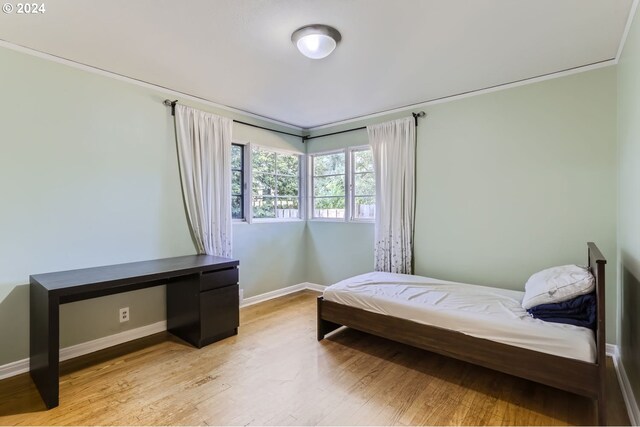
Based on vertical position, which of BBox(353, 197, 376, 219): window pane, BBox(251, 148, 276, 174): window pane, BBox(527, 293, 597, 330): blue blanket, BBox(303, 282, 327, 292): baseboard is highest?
BBox(251, 148, 276, 174): window pane

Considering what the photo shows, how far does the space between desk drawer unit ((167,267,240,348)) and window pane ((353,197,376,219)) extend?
1.90 meters

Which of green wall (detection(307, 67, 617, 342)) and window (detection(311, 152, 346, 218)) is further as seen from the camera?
window (detection(311, 152, 346, 218))

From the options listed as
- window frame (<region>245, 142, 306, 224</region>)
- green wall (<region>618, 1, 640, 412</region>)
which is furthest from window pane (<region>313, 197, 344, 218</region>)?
green wall (<region>618, 1, 640, 412</region>)

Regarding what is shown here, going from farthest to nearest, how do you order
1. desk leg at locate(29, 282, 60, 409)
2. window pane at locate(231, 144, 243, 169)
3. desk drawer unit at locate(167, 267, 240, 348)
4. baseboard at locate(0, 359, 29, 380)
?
window pane at locate(231, 144, 243, 169) → desk drawer unit at locate(167, 267, 240, 348) → baseboard at locate(0, 359, 29, 380) → desk leg at locate(29, 282, 60, 409)

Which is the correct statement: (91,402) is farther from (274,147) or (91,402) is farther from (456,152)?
(456,152)

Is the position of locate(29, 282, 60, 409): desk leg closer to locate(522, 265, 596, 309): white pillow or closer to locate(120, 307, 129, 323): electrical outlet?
locate(120, 307, 129, 323): electrical outlet

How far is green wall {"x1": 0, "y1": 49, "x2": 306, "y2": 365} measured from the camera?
91.9 inches

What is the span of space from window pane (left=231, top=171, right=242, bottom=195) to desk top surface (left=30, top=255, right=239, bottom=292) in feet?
3.60

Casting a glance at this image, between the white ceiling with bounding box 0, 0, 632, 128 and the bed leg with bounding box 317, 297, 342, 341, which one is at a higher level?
the white ceiling with bounding box 0, 0, 632, 128

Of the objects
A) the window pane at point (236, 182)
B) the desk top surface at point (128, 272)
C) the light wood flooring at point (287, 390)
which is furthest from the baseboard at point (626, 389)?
the window pane at point (236, 182)

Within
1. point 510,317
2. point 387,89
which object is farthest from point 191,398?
point 387,89

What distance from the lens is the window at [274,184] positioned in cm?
414

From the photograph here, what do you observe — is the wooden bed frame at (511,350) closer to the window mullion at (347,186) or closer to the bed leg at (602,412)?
the bed leg at (602,412)

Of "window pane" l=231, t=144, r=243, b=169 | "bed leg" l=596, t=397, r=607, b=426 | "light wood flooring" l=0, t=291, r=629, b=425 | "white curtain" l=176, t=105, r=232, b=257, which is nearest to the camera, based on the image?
"bed leg" l=596, t=397, r=607, b=426
